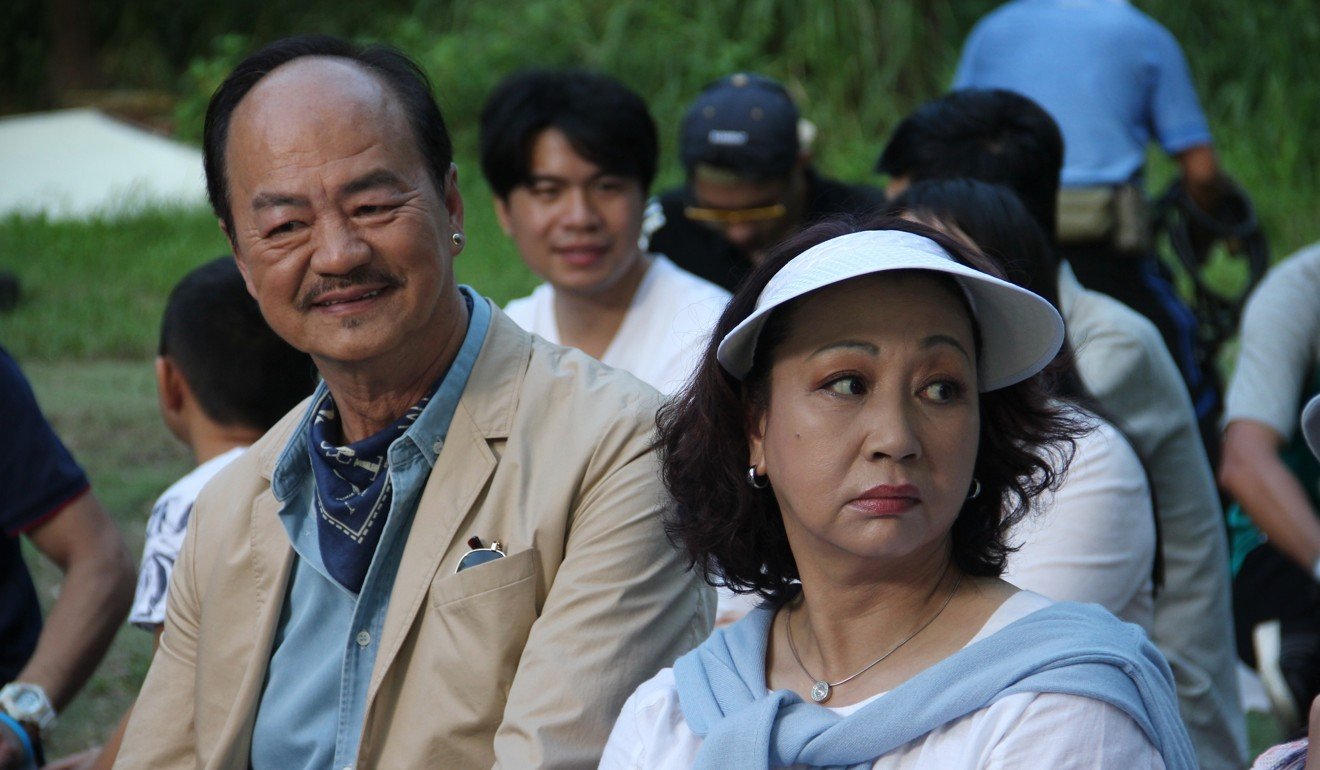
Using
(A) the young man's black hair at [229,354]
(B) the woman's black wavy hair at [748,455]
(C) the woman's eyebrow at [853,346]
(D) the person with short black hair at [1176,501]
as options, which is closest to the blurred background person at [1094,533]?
(D) the person with short black hair at [1176,501]

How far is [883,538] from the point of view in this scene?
6.73 feet

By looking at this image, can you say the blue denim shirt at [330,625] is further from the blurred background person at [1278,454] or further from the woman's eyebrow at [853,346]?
the blurred background person at [1278,454]

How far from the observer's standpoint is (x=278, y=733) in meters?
2.56

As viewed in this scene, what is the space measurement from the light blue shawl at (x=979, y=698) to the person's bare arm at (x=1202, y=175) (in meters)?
4.23

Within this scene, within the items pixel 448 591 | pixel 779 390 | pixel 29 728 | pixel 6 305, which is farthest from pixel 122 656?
pixel 6 305

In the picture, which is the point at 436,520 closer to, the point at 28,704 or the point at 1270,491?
the point at 28,704

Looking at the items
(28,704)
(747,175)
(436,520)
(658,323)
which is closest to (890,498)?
(436,520)

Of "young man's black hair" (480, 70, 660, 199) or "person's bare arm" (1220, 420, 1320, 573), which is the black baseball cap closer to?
"young man's black hair" (480, 70, 660, 199)

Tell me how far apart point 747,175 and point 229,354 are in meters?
2.05

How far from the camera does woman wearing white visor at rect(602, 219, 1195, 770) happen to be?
6.20ft

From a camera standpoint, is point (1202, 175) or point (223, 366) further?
point (1202, 175)

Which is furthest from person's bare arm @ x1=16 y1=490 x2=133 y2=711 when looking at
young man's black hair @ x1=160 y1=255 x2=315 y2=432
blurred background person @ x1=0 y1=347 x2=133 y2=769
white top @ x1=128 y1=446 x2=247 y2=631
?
young man's black hair @ x1=160 y1=255 x2=315 y2=432

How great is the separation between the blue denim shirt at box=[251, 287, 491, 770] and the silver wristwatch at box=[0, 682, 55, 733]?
2.85 feet

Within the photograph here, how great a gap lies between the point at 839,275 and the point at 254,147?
1.08 metres
